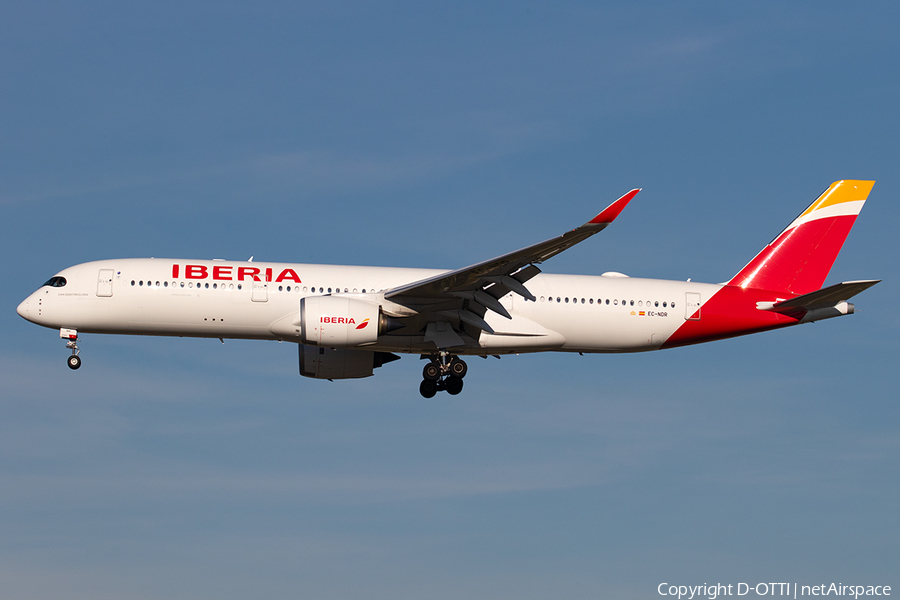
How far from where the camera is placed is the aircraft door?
104 ft

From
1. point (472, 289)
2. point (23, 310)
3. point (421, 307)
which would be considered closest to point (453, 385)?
point (421, 307)

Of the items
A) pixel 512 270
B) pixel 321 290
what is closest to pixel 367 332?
pixel 321 290

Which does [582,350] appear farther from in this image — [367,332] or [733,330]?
[367,332]

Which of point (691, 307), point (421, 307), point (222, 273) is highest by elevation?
point (222, 273)

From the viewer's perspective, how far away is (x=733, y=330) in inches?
1261

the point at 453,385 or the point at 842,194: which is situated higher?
the point at 842,194

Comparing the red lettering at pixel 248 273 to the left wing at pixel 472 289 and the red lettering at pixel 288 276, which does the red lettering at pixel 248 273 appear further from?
the left wing at pixel 472 289

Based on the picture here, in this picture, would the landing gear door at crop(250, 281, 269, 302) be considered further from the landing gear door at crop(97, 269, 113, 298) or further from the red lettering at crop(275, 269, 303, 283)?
the landing gear door at crop(97, 269, 113, 298)

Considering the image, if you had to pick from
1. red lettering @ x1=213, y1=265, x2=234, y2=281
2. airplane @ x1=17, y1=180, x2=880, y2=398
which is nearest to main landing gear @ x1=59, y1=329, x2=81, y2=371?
airplane @ x1=17, y1=180, x2=880, y2=398

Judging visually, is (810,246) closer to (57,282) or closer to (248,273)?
(248,273)

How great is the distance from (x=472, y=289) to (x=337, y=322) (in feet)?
12.7

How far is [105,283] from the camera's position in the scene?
30.0 meters

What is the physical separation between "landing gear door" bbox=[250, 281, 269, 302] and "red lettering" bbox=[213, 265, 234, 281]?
825mm

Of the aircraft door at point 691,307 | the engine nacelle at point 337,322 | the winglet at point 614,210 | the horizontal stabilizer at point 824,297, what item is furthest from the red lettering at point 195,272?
the horizontal stabilizer at point 824,297
